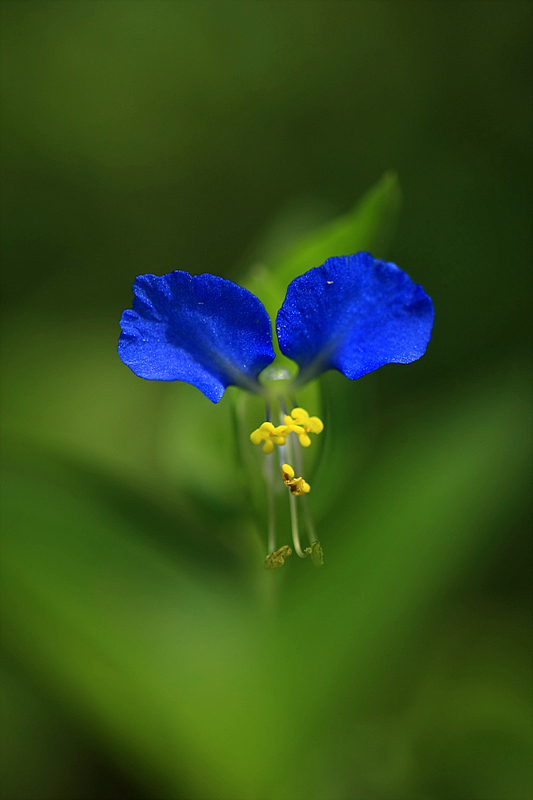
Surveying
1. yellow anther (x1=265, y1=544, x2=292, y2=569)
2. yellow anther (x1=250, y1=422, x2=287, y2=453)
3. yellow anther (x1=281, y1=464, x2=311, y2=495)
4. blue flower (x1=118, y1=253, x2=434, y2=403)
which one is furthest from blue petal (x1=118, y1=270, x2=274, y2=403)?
yellow anther (x1=265, y1=544, x2=292, y2=569)

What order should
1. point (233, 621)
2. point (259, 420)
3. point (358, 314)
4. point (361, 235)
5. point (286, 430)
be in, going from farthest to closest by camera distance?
point (361, 235)
point (259, 420)
point (233, 621)
point (286, 430)
point (358, 314)

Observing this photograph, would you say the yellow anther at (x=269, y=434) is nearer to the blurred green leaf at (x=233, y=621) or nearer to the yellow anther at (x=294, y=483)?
the yellow anther at (x=294, y=483)

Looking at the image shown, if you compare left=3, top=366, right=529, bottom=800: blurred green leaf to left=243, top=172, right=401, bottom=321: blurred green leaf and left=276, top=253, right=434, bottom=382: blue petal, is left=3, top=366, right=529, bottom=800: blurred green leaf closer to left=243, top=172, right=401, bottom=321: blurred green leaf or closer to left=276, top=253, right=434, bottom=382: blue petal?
left=276, top=253, right=434, bottom=382: blue petal

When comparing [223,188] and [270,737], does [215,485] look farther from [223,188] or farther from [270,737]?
[223,188]

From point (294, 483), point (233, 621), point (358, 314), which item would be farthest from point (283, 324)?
point (233, 621)

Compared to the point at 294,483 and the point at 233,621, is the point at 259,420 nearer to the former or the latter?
the point at 294,483

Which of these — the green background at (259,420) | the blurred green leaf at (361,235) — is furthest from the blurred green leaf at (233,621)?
the blurred green leaf at (361,235)

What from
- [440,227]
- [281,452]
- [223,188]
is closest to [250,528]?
[281,452]
